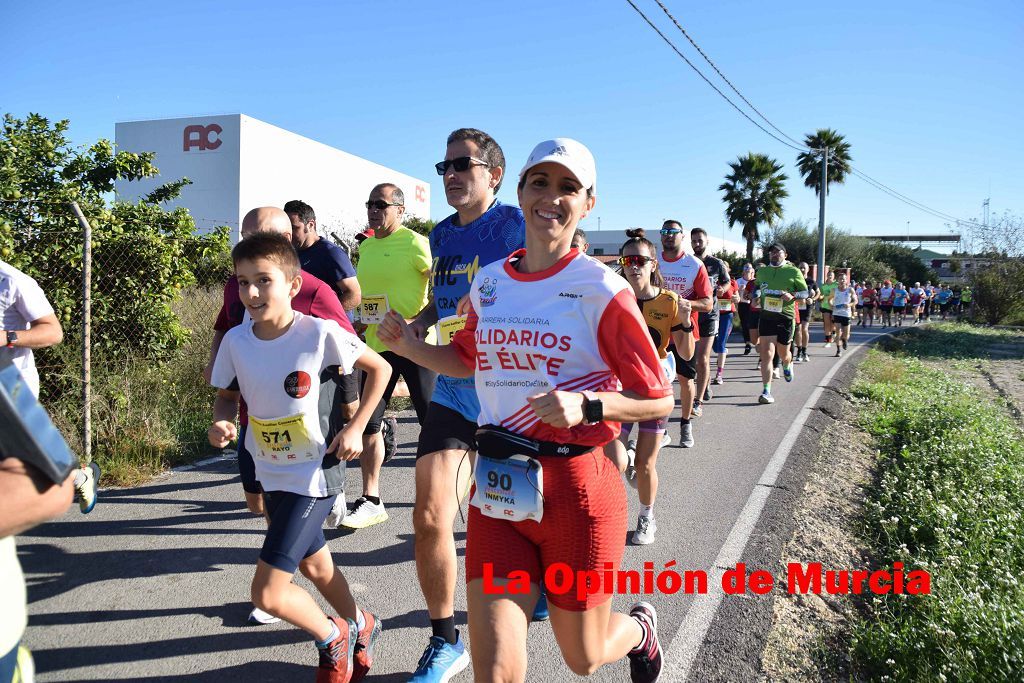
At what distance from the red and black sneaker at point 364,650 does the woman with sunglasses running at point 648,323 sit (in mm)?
1843

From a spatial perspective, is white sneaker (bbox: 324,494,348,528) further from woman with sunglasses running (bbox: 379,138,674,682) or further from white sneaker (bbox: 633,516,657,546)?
woman with sunglasses running (bbox: 379,138,674,682)

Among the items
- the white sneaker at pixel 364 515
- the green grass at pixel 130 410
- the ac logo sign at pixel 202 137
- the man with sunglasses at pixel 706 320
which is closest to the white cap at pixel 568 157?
the white sneaker at pixel 364 515

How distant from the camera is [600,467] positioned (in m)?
2.23

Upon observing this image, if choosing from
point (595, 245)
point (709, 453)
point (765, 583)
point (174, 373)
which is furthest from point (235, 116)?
point (595, 245)

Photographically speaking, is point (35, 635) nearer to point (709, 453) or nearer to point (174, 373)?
point (174, 373)

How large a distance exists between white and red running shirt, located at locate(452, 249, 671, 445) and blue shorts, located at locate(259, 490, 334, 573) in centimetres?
101

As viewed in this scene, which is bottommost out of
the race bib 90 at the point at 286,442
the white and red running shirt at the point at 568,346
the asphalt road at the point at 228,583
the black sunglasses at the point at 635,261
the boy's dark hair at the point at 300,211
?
the asphalt road at the point at 228,583

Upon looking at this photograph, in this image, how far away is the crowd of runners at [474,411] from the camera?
2.15 m

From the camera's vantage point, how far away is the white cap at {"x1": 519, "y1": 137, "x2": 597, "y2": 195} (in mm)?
2241

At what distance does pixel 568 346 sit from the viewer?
216 centimetres

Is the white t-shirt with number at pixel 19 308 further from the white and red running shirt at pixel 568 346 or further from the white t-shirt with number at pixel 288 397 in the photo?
the white and red running shirt at pixel 568 346

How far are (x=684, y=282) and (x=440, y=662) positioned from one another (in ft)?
17.4

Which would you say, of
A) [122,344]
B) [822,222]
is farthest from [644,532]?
[822,222]

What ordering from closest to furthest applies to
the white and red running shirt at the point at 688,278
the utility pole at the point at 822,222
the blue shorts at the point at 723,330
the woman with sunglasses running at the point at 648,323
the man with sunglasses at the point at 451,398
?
the man with sunglasses at the point at 451,398, the woman with sunglasses running at the point at 648,323, the white and red running shirt at the point at 688,278, the blue shorts at the point at 723,330, the utility pole at the point at 822,222
